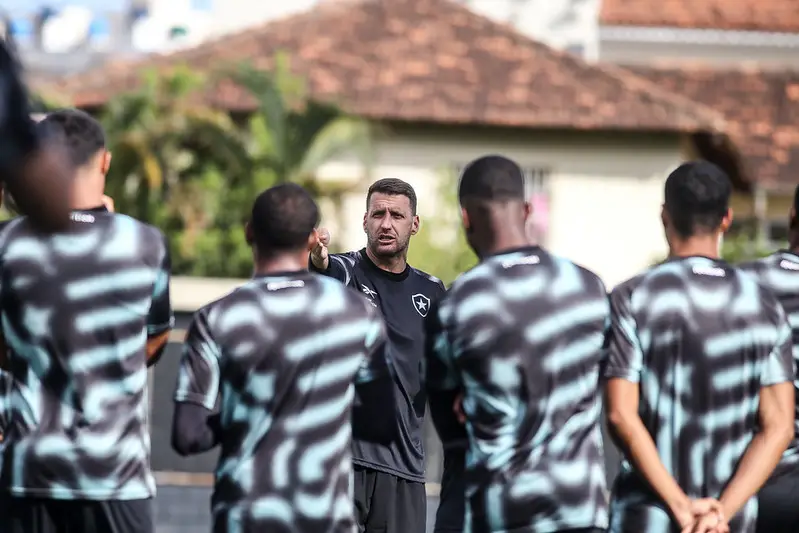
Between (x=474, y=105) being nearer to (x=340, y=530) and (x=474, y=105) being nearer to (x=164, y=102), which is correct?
(x=164, y=102)

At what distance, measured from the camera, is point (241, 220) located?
2473cm

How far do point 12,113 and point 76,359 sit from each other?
7.07 feet

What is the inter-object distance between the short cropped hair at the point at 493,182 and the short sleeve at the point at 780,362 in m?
1.04

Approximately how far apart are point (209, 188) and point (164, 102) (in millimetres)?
1633

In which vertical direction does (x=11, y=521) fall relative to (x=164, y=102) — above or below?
below

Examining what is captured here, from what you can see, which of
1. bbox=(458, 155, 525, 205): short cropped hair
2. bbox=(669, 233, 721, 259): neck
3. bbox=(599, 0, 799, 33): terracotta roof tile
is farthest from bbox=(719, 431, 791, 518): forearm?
bbox=(599, 0, 799, 33): terracotta roof tile

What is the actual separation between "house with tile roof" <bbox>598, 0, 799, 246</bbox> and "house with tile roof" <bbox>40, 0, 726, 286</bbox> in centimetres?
273

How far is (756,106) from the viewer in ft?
120

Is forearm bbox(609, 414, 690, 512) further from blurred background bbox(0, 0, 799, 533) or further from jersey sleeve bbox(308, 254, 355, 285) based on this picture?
blurred background bbox(0, 0, 799, 533)

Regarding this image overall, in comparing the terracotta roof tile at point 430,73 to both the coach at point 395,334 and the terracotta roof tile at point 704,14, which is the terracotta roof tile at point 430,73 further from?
the coach at point 395,334

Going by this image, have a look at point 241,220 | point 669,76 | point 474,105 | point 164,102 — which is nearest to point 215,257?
point 241,220

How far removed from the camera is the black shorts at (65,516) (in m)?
5.21

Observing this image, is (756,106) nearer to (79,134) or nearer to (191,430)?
(79,134)

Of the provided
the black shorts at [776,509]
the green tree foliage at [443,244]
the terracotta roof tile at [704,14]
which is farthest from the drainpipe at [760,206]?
the black shorts at [776,509]
